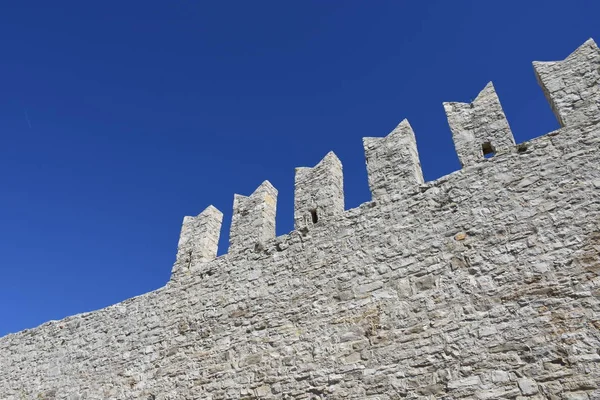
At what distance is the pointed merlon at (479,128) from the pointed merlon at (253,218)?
3054 mm

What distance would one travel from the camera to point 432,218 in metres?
5.63

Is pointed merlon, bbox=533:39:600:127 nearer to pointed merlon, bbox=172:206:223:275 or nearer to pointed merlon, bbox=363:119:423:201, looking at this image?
pointed merlon, bbox=363:119:423:201

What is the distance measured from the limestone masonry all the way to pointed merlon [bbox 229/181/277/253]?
0.12 feet

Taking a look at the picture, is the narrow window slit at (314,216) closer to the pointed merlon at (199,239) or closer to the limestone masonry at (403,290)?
the limestone masonry at (403,290)

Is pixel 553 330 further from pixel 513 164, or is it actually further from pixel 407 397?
pixel 513 164

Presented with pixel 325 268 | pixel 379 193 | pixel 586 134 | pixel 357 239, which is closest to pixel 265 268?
pixel 325 268

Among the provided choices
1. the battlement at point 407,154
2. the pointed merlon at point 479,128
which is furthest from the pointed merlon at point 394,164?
the pointed merlon at point 479,128

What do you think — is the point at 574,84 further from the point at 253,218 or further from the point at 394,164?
the point at 253,218

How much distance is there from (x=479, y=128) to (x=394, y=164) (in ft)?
3.88

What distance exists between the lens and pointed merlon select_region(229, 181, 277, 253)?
7.21 metres

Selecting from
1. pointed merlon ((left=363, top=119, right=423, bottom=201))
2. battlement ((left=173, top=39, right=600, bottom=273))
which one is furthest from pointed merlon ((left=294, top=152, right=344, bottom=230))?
pointed merlon ((left=363, top=119, right=423, bottom=201))

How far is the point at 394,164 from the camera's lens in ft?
21.2

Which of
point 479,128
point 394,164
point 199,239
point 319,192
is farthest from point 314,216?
point 479,128

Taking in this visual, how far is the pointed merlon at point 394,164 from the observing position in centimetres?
617
